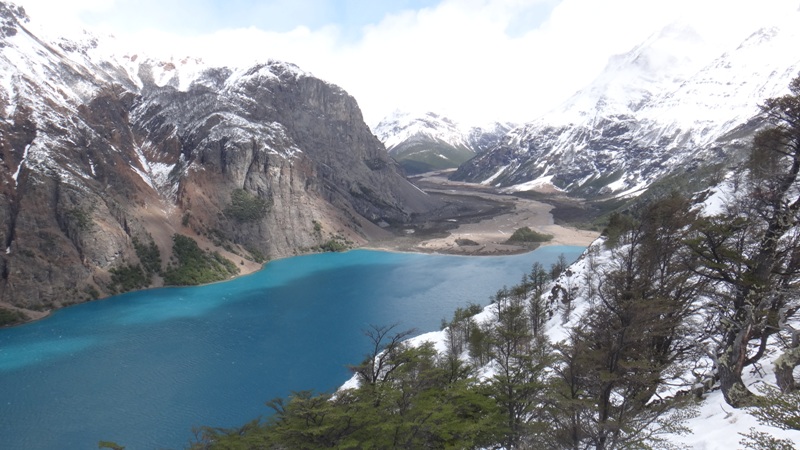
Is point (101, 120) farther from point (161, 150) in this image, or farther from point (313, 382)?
point (313, 382)

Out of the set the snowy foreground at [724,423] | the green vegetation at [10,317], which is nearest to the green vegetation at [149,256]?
the green vegetation at [10,317]

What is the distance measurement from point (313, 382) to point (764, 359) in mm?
38052

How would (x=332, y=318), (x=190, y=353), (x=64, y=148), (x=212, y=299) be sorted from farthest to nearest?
(x=64, y=148)
(x=212, y=299)
(x=332, y=318)
(x=190, y=353)

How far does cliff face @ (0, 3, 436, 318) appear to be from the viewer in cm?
8138

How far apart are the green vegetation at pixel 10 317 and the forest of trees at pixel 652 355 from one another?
214 feet

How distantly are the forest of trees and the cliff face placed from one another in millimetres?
77128

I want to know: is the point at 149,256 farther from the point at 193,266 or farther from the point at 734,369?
the point at 734,369

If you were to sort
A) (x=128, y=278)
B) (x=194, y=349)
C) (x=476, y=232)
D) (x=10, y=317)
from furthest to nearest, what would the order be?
(x=476, y=232)
(x=128, y=278)
(x=10, y=317)
(x=194, y=349)

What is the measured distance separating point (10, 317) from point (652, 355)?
8289cm

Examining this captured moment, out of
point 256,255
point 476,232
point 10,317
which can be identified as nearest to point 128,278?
point 10,317

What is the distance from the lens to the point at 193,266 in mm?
→ 95938

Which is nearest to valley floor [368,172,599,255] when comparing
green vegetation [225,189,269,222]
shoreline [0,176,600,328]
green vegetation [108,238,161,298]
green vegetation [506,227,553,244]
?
shoreline [0,176,600,328]

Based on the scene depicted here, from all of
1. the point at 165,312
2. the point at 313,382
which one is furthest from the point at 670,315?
the point at 165,312

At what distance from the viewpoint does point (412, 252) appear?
127m
